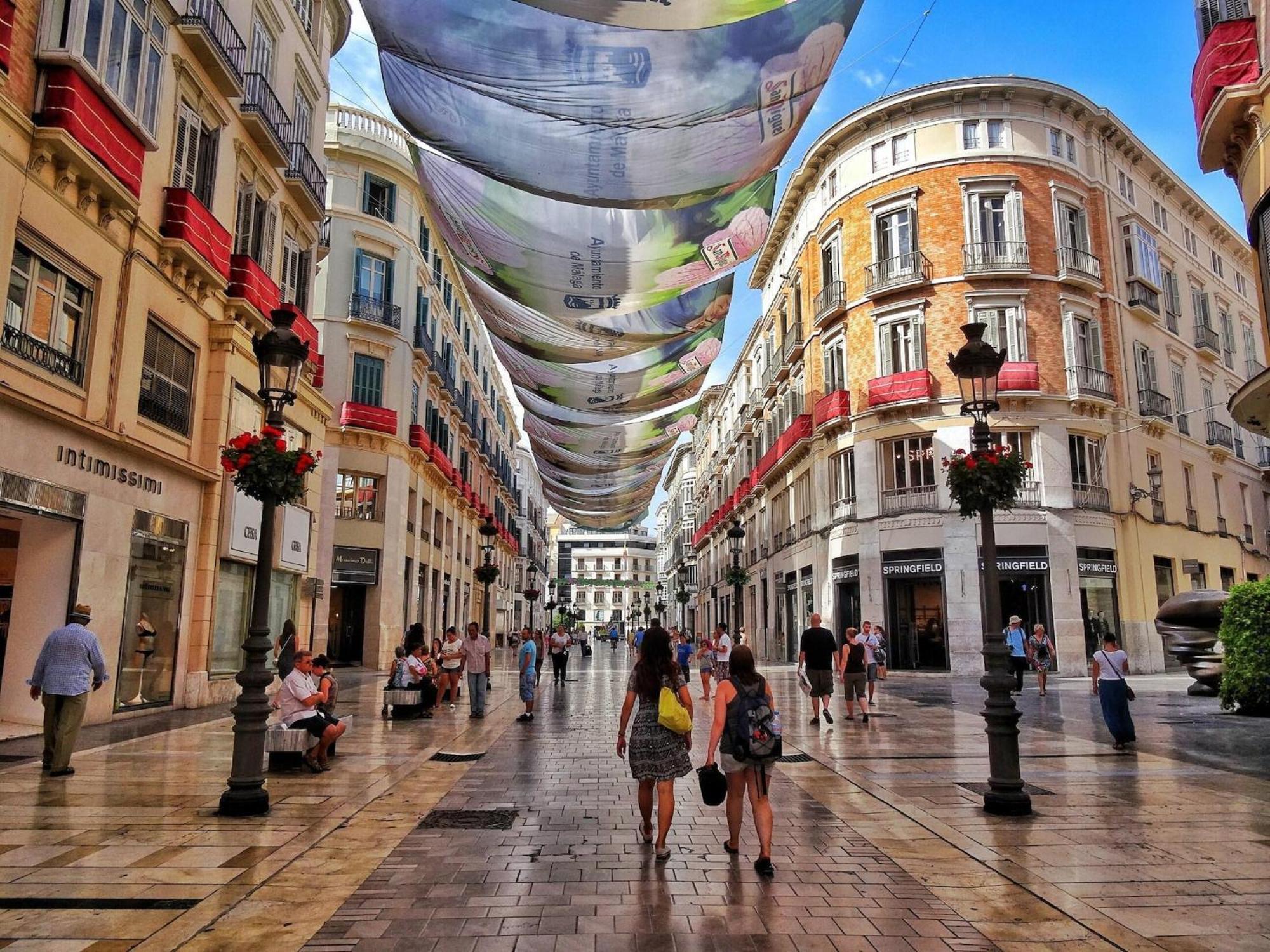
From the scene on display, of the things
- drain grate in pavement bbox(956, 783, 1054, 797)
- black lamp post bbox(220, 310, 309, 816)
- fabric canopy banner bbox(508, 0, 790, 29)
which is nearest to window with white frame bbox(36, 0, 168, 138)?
black lamp post bbox(220, 310, 309, 816)

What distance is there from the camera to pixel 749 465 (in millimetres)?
49781

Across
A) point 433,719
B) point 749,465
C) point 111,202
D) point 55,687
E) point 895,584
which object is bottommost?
point 433,719

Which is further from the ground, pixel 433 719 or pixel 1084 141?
pixel 1084 141

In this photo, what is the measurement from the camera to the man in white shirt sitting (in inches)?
367

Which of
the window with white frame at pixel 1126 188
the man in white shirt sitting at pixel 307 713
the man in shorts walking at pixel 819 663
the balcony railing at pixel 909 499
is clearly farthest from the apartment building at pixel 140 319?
the window with white frame at pixel 1126 188

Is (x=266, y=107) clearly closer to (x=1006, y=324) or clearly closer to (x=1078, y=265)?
(x=1006, y=324)

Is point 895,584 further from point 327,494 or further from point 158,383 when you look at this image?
point 158,383

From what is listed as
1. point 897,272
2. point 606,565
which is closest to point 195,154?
point 897,272

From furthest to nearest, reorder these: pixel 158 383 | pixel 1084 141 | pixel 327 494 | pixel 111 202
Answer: pixel 1084 141 → pixel 327 494 → pixel 158 383 → pixel 111 202

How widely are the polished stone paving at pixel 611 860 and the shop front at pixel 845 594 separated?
67.2ft

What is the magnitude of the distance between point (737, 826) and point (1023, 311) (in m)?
27.4

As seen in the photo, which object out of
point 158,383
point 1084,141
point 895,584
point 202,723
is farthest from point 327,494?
point 1084,141

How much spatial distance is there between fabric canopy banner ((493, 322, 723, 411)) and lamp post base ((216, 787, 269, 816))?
1481 cm

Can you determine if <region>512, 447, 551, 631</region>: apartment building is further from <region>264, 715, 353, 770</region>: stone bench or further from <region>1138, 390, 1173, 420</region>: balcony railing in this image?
<region>264, 715, 353, 770</region>: stone bench
